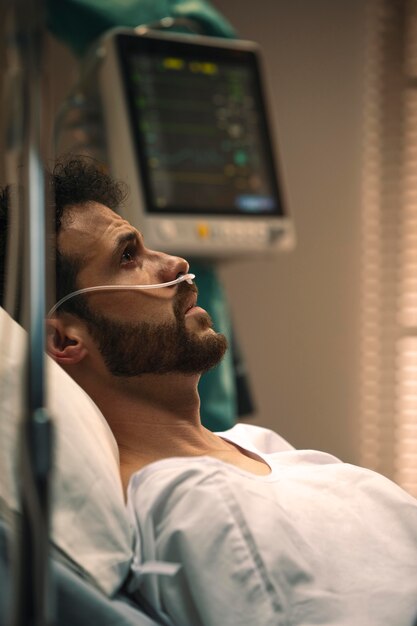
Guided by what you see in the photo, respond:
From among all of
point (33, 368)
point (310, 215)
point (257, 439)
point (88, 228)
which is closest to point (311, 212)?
point (310, 215)

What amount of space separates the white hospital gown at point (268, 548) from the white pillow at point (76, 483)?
0.07ft

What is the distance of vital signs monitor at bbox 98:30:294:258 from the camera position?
73.2 inches

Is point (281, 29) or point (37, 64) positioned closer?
point (37, 64)

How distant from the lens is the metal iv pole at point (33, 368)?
58 centimetres

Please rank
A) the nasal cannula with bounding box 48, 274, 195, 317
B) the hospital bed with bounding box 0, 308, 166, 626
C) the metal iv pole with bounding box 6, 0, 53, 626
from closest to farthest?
the metal iv pole with bounding box 6, 0, 53, 626 < the hospital bed with bounding box 0, 308, 166, 626 < the nasal cannula with bounding box 48, 274, 195, 317

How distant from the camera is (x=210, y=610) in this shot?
734 millimetres

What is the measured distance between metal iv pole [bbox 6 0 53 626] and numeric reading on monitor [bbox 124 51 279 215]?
126 centimetres

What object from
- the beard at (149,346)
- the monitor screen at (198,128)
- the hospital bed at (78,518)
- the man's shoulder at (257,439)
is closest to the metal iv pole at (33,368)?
the hospital bed at (78,518)

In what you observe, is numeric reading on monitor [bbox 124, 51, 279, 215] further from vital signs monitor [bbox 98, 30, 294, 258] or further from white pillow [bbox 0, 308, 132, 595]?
white pillow [bbox 0, 308, 132, 595]

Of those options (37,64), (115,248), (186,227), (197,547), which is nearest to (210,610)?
(197,547)

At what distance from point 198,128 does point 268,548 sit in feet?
4.46

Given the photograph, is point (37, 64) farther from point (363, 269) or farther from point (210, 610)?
point (363, 269)

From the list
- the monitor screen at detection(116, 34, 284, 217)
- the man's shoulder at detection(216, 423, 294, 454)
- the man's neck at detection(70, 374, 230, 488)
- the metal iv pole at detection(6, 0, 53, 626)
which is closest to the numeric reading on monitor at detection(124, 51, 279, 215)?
the monitor screen at detection(116, 34, 284, 217)

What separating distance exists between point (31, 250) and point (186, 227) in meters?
1.32
